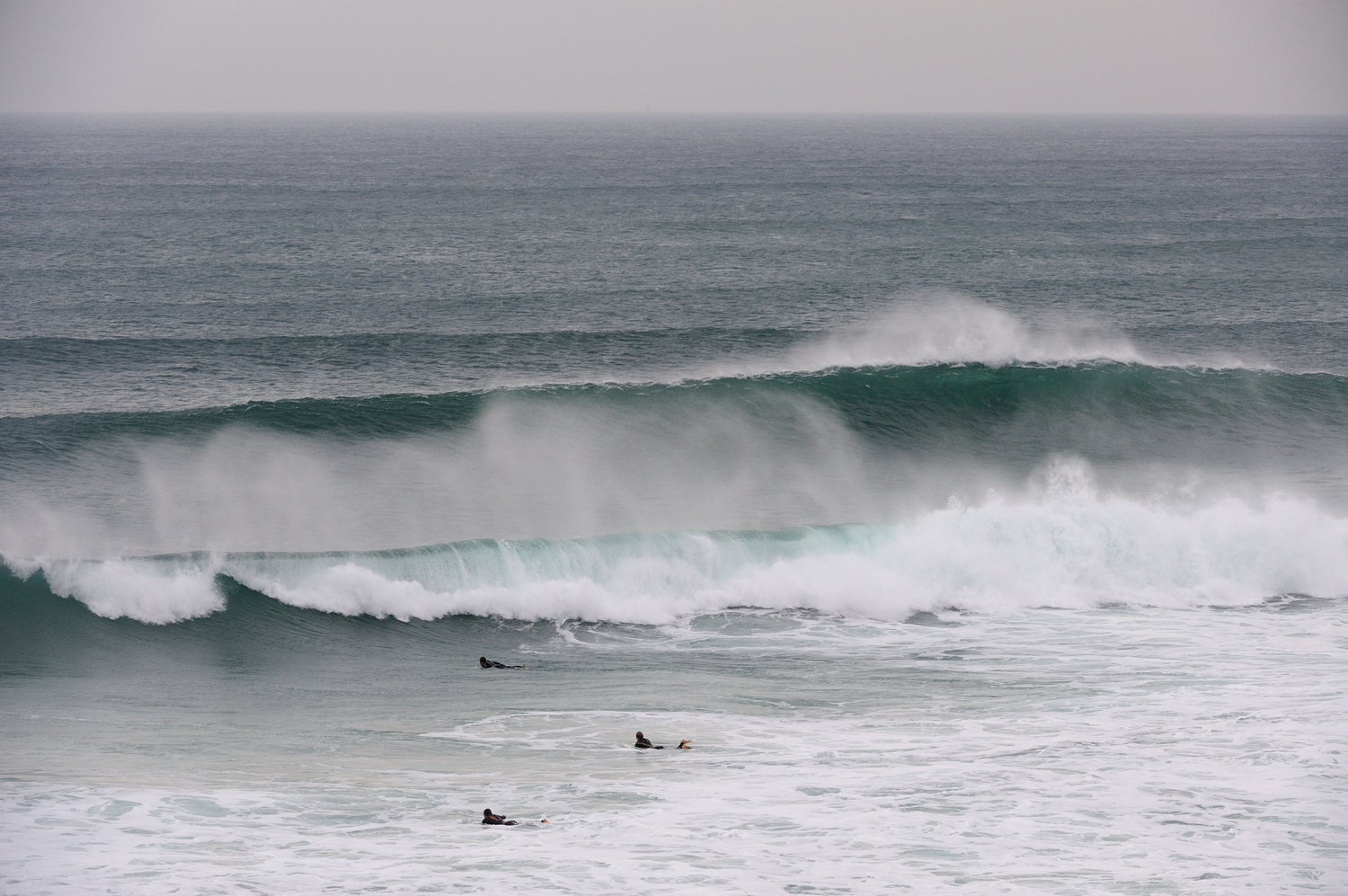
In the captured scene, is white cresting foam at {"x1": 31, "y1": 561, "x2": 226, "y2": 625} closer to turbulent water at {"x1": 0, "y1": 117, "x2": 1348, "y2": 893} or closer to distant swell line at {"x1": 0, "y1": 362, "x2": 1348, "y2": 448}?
turbulent water at {"x1": 0, "y1": 117, "x2": 1348, "y2": 893}

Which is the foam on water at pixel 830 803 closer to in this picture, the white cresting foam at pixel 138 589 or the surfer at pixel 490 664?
the surfer at pixel 490 664

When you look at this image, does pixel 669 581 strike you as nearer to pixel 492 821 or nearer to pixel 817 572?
pixel 817 572

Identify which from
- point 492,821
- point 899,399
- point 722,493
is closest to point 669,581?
point 722,493

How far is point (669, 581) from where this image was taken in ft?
66.7

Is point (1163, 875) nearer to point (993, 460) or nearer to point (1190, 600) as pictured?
point (1190, 600)

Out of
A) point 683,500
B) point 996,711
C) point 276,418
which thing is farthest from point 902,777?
point 276,418


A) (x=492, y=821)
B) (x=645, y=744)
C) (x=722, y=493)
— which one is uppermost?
(x=722, y=493)

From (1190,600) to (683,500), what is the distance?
9804 millimetres

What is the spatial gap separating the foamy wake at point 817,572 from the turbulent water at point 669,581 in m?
0.08

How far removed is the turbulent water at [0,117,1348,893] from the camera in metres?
11.9

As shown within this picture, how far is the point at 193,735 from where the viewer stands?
48.1 feet

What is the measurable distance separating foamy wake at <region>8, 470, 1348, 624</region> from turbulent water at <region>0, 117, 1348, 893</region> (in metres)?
0.08

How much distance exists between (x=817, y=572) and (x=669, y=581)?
264 cm

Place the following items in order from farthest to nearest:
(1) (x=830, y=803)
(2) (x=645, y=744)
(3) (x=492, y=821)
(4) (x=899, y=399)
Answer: (4) (x=899, y=399)
(2) (x=645, y=744)
(1) (x=830, y=803)
(3) (x=492, y=821)
